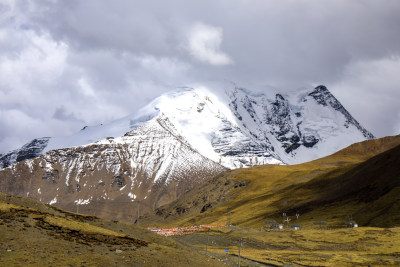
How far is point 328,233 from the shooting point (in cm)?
10919

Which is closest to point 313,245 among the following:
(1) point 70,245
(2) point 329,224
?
(2) point 329,224

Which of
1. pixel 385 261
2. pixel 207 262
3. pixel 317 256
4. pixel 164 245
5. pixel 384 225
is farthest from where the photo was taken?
pixel 384 225

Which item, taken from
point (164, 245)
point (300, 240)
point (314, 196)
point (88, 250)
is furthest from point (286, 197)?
point (88, 250)

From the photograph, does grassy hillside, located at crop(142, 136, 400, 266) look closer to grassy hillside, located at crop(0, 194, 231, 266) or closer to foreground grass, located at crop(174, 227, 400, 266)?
foreground grass, located at crop(174, 227, 400, 266)

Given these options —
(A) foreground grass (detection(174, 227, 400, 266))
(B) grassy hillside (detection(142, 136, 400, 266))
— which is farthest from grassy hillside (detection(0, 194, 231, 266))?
(A) foreground grass (detection(174, 227, 400, 266))

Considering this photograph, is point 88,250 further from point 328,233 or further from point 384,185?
point 384,185

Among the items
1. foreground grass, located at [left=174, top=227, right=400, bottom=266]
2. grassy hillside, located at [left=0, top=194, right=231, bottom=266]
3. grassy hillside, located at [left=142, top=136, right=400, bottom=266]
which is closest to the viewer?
grassy hillside, located at [left=0, top=194, right=231, bottom=266]

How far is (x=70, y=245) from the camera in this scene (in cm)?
4778

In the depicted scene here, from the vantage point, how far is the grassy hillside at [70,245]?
44.1 m

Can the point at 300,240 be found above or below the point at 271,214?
below

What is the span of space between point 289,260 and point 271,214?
9198 centimetres

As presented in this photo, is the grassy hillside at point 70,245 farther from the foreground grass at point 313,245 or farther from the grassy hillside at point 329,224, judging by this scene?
the foreground grass at point 313,245

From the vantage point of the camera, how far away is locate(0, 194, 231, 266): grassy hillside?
145 ft

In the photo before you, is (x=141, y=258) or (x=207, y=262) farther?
(x=207, y=262)
